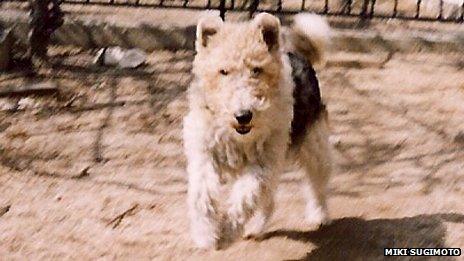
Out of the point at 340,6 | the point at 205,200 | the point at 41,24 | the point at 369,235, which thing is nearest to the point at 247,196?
the point at 205,200

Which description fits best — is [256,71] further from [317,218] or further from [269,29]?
[317,218]

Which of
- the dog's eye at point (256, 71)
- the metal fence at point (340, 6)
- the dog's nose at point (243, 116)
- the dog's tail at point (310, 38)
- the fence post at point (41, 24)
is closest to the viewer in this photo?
the dog's nose at point (243, 116)

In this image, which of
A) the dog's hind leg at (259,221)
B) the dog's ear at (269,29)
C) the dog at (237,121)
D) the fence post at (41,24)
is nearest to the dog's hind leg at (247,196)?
the dog at (237,121)

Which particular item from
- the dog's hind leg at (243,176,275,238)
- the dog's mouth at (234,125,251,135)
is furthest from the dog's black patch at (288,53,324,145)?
the dog's mouth at (234,125,251,135)

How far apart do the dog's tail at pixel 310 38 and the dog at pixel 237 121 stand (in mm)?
382

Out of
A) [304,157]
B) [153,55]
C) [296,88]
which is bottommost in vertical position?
[153,55]

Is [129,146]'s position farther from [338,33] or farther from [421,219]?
[338,33]

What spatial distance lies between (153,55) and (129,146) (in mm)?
1726

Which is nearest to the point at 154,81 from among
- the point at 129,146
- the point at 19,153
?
the point at 129,146

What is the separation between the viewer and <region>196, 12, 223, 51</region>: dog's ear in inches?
146

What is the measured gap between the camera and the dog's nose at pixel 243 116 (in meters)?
3.48

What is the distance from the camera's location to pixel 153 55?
22.4 ft

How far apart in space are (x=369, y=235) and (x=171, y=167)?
1.39 meters

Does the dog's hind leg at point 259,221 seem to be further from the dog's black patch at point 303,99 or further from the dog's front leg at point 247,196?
the dog's black patch at point 303,99
